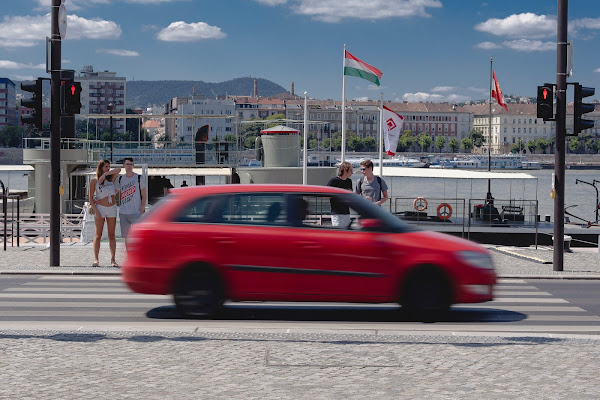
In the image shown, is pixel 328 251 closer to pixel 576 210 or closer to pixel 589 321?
pixel 589 321

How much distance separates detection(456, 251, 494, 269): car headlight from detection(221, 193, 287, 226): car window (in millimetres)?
2037

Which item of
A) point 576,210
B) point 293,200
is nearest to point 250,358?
point 293,200

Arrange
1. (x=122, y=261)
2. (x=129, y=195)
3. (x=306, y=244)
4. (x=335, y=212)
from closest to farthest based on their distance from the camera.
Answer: (x=306, y=244), (x=335, y=212), (x=129, y=195), (x=122, y=261)

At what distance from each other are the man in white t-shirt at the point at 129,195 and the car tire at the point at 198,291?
181 inches

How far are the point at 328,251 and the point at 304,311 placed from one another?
1.09 metres

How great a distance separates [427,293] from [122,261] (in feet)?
25.8

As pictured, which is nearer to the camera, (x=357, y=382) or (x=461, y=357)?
(x=357, y=382)

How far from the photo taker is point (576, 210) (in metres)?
73.4

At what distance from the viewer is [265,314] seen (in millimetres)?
10445

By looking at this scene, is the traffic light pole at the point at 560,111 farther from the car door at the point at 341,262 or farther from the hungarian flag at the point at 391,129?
the hungarian flag at the point at 391,129

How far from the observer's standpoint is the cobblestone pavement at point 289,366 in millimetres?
6340

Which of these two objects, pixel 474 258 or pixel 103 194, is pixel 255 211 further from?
pixel 103 194

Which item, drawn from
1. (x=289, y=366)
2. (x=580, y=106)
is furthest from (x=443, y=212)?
(x=289, y=366)

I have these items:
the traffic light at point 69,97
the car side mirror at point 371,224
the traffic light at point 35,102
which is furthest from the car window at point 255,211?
the traffic light at point 35,102
